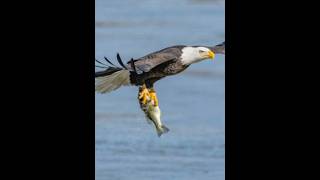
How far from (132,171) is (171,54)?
0.55 meters

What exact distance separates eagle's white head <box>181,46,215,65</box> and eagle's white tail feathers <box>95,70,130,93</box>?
0.86 ft

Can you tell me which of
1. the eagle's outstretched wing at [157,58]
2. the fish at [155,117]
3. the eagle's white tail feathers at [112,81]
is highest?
the eagle's outstretched wing at [157,58]

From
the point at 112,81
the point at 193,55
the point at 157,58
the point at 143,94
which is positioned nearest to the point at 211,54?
the point at 193,55

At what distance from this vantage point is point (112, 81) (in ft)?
24.3

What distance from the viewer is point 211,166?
7.38 m

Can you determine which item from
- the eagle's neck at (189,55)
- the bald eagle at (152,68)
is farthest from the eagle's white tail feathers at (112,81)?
the eagle's neck at (189,55)

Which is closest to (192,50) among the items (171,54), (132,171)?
(171,54)

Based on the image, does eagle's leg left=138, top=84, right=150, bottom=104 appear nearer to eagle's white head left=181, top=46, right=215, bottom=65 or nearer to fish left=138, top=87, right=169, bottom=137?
fish left=138, top=87, right=169, bottom=137

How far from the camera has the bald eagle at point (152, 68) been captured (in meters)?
7.38

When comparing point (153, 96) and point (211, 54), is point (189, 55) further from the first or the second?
point (153, 96)

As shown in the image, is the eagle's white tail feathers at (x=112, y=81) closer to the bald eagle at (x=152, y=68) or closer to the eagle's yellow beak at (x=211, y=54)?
the bald eagle at (x=152, y=68)

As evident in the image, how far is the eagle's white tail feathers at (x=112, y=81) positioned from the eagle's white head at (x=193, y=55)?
0.86ft

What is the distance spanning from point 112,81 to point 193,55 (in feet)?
1.23
